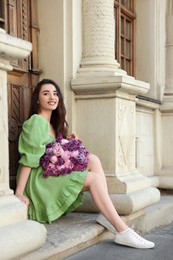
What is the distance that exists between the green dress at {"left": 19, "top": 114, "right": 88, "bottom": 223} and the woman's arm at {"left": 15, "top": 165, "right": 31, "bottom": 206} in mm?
48

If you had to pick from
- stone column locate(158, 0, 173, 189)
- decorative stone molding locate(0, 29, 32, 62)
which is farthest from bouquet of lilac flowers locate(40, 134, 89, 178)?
stone column locate(158, 0, 173, 189)

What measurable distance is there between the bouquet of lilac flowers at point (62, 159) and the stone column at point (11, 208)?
701mm

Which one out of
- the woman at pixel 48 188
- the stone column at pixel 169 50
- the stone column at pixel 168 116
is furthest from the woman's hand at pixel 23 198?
the stone column at pixel 169 50

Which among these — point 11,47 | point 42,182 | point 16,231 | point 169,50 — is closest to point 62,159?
point 42,182

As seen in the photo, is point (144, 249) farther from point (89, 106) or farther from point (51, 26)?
point (51, 26)

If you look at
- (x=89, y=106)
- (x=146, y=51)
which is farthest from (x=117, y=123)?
(x=146, y=51)

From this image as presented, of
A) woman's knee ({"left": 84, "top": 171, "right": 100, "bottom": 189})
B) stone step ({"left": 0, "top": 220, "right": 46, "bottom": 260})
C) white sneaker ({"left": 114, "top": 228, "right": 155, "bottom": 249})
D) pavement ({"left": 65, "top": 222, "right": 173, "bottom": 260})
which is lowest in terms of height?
pavement ({"left": 65, "top": 222, "right": 173, "bottom": 260})

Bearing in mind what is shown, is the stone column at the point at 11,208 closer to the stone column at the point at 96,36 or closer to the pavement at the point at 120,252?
the pavement at the point at 120,252

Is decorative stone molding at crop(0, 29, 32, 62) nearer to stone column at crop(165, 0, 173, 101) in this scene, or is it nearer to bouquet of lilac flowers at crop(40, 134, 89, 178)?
bouquet of lilac flowers at crop(40, 134, 89, 178)

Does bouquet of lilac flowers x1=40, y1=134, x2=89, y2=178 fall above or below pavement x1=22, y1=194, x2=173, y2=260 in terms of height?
above

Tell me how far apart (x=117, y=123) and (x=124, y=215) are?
0.82m

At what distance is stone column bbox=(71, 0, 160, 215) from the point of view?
159 inches

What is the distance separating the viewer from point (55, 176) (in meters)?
3.33

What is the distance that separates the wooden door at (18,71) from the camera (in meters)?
3.71
